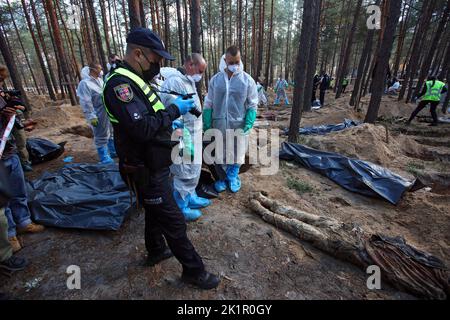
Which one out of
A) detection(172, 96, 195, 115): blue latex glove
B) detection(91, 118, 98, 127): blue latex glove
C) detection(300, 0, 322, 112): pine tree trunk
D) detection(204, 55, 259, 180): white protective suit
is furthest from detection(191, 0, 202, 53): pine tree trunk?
detection(300, 0, 322, 112): pine tree trunk

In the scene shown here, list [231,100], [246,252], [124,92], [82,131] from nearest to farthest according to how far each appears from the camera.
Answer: [124,92] < [246,252] < [231,100] < [82,131]

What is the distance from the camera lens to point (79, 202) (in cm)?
293

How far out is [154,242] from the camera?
2.21 metres

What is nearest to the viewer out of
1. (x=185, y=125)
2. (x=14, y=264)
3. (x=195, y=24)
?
(x=14, y=264)

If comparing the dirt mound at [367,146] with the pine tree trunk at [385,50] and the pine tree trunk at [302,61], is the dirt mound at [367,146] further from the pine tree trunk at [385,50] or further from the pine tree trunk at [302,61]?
the pine tree trunk at [385,50]

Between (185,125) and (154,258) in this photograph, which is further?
(185,125)

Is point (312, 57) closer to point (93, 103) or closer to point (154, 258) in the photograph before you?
point (93, 103)

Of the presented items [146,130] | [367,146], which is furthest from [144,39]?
[367,146]

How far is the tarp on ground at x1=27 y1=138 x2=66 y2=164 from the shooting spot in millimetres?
4742

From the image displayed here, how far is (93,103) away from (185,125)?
2.85 meters

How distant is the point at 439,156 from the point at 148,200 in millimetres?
8162

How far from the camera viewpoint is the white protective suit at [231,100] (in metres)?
3.51
